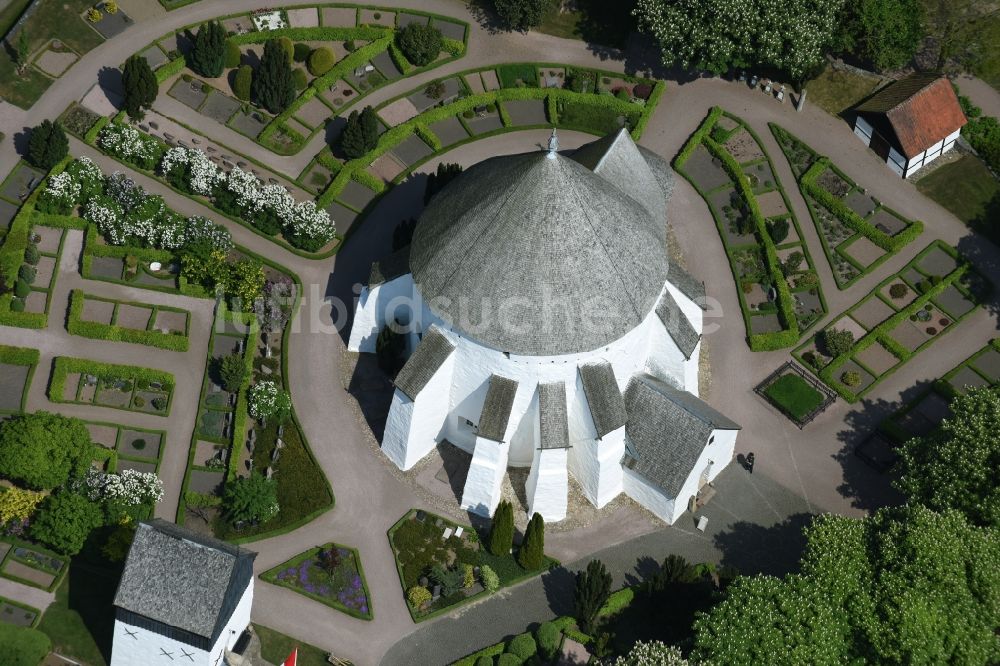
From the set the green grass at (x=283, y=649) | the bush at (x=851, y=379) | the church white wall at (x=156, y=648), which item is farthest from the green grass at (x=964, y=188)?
the church white wall at (x=156, y=648)

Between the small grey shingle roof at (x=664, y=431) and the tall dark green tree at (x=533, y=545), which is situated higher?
the small grey shingle roof at (x=664, y=431)

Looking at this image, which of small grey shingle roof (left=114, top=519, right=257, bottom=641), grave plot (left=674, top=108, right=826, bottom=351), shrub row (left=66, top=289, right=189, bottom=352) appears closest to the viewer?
small grey shingle roof (left=114, top=519, right=257, bottom=641)

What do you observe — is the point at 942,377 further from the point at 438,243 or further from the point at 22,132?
the point at 22,132

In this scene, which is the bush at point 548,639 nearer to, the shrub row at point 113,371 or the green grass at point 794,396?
the green grass at point 794,396

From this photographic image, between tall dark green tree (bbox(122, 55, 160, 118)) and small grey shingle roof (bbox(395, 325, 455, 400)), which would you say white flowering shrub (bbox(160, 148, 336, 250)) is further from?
small grey shingle roof (bbox(395, 325, 455, 400))

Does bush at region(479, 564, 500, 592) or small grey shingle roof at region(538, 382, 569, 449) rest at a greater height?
small grey shingle roof at region(538, 382, 569, 449)

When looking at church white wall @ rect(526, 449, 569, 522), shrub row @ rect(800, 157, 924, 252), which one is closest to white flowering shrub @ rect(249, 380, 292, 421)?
church white wall @ rect(526, 449, 569, 522)

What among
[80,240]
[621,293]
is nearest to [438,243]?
[621,293]
